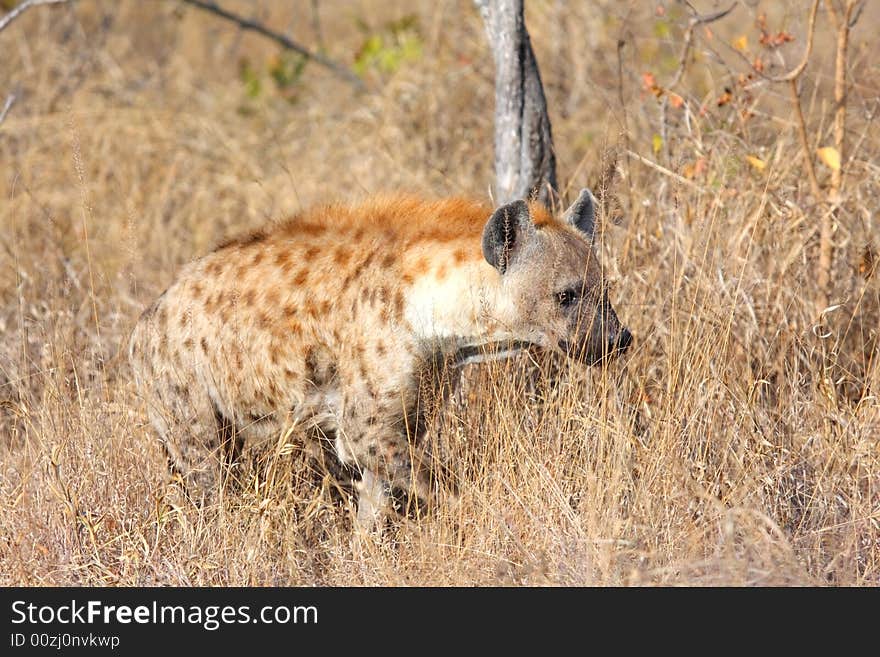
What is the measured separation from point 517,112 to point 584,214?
903mm

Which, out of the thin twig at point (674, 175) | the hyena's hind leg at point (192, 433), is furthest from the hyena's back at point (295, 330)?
the thin twig at point (674, 175)

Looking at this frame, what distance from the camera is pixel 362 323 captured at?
357 centimetres

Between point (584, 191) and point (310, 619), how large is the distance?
1662 millimetres

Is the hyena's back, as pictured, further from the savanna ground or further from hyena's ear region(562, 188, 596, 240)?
hyena's ear region(562, 188, 596, 240)

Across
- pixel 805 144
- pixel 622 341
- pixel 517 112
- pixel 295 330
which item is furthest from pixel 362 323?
pixel 805 144

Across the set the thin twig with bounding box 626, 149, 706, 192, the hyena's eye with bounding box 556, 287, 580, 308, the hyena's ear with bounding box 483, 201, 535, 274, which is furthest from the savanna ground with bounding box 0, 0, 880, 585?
the hyena's ear with bounding box 483, 201, 535, 274

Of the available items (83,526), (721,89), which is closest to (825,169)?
(721,89)

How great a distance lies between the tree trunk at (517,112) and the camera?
4551mm

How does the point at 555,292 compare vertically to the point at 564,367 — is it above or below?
above

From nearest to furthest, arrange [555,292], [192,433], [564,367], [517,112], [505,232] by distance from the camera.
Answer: [505,232] → [555,292] → [192,433] → [564,367] → [517,112]

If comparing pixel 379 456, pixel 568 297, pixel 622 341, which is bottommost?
pixel 379 456

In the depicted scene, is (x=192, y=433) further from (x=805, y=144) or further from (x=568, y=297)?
(x=805, y=144)

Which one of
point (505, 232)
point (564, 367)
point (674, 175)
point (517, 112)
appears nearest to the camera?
point (505, 232)

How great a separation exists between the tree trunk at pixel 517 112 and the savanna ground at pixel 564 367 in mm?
352
